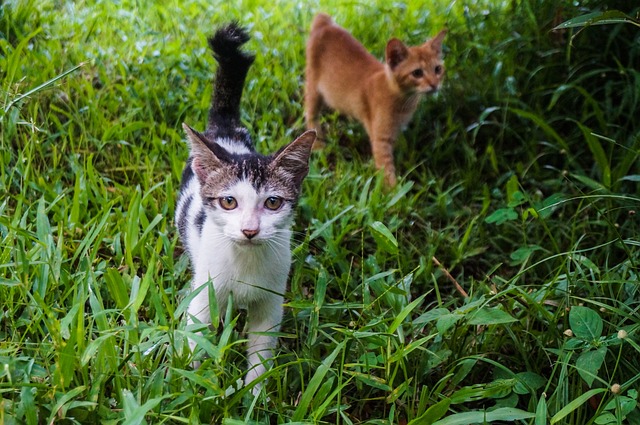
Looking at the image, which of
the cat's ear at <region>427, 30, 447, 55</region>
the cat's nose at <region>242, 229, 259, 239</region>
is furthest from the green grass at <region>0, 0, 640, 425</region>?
the cat's ear at <region>427, 30, 447, 55</region>

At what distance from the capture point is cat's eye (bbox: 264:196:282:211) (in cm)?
273

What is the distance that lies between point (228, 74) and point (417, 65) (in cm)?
126

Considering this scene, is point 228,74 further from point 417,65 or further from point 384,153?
point 417,65

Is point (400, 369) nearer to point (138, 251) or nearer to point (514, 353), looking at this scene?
point (514, 353)

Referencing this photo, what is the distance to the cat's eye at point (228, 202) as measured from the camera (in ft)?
8.82

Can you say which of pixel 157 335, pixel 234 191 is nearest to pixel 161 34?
pixel 234 191

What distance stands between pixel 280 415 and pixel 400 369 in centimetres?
50

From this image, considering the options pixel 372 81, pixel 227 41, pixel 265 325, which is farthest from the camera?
pixel 372 81

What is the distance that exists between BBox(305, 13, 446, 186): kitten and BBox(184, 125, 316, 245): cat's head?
4.54 feet

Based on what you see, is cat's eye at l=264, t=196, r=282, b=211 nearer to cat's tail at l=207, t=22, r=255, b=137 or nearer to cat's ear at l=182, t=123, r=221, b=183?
cat's ear at l=182, t=123, r=221, b=183

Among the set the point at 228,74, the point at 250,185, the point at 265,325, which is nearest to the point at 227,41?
the point at 228,74

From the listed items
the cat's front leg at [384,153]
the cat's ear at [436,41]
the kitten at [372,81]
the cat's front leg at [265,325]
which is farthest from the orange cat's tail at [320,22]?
the cat's front leg at [265,325]

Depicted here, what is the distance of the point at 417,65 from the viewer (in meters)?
4.22

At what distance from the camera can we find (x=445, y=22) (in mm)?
5105
